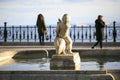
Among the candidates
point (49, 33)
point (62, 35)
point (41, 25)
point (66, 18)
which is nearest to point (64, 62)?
point (62, 35)

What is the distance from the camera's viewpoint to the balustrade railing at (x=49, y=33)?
33969mm

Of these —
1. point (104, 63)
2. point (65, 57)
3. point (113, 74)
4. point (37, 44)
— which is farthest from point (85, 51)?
point (37, 44)

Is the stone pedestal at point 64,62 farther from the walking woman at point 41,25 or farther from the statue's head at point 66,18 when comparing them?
the walking woman at point 41,25

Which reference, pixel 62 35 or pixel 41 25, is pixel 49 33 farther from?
pixel 62 35

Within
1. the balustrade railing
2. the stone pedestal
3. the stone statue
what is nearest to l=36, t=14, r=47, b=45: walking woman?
the balustrade railing

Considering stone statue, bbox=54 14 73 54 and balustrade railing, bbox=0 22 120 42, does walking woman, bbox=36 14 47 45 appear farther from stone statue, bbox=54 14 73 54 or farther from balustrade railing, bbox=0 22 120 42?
stone statue, bbox=54 14 73 54

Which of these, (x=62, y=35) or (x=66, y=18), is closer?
(x=66, y=18)

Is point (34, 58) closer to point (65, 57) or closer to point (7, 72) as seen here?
point (65, 57)

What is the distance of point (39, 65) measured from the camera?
18.9 meters

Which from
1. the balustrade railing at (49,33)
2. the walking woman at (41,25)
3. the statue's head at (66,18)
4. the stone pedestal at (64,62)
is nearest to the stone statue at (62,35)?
the statue's head at (66,18)

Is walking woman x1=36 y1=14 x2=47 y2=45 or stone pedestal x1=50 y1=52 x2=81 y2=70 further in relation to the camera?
walking woman x1=36 y1=14 x2=47 y2=45

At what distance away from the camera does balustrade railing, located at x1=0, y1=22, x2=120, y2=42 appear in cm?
3397

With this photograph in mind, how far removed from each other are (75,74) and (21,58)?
7533mm

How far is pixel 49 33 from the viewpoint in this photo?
3472 cm
